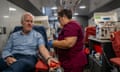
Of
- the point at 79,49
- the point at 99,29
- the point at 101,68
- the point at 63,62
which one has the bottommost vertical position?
the point at 101,68

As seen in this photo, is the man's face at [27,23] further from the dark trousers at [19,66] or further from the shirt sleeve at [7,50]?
the dark trousers at [19,66]

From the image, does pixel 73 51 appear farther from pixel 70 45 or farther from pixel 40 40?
pixel 40 40

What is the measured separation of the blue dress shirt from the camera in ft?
9.05

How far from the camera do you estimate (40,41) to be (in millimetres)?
2797

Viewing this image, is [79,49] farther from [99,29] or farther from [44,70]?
[99,29]

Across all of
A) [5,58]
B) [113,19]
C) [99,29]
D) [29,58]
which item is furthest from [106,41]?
[5,58]

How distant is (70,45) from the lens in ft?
7.55

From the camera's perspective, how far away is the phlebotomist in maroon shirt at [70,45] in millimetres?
→ 2322

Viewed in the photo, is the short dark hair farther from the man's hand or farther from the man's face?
the man's hand

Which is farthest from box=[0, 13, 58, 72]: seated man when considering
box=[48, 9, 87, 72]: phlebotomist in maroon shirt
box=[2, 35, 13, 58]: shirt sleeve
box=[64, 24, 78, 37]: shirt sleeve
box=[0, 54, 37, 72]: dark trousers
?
box=[64, 24, 78, 37]: shirt sleeve

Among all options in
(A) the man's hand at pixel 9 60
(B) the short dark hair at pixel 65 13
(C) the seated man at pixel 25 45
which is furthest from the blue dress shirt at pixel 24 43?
(B) the short dark hair at pixel 65 13

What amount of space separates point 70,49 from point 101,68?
86 cm

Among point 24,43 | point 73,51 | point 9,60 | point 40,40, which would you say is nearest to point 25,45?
point 24,43

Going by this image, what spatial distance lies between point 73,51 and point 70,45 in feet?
0.50
